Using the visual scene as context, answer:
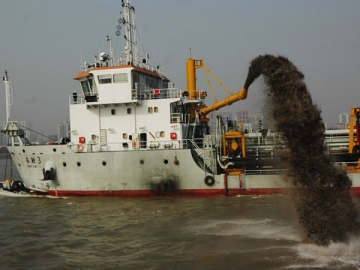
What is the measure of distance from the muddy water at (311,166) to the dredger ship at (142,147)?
283 inches

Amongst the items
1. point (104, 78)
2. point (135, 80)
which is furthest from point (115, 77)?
point (135, 80)

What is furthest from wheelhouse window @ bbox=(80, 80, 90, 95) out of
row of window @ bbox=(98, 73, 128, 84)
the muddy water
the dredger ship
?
the muddy water

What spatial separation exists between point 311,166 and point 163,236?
5.05m

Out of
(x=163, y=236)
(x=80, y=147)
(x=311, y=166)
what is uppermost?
(x=80, y=147)

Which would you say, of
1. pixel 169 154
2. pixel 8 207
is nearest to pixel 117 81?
pixel 169 154

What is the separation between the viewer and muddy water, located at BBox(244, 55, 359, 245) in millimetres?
9680

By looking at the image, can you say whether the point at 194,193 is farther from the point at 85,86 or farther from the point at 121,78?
the point at 85,86

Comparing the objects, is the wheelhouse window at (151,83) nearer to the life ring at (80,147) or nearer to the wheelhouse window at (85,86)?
the wheelhouse window at (85,86)

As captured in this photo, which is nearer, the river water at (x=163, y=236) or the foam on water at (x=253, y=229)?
the river water at (x=163, y=236)

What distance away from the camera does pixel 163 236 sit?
12.1m

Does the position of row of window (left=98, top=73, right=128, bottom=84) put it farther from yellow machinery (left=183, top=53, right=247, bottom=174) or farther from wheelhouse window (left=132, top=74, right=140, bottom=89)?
yellow machinery (left=183, top=53, right=247, bottom=174)

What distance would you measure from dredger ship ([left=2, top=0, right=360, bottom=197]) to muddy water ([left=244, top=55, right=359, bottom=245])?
7177 mm

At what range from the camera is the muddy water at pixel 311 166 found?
9.68 meters

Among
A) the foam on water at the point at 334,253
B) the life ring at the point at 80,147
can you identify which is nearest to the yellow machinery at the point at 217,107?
the life ring at the point at 80,147
